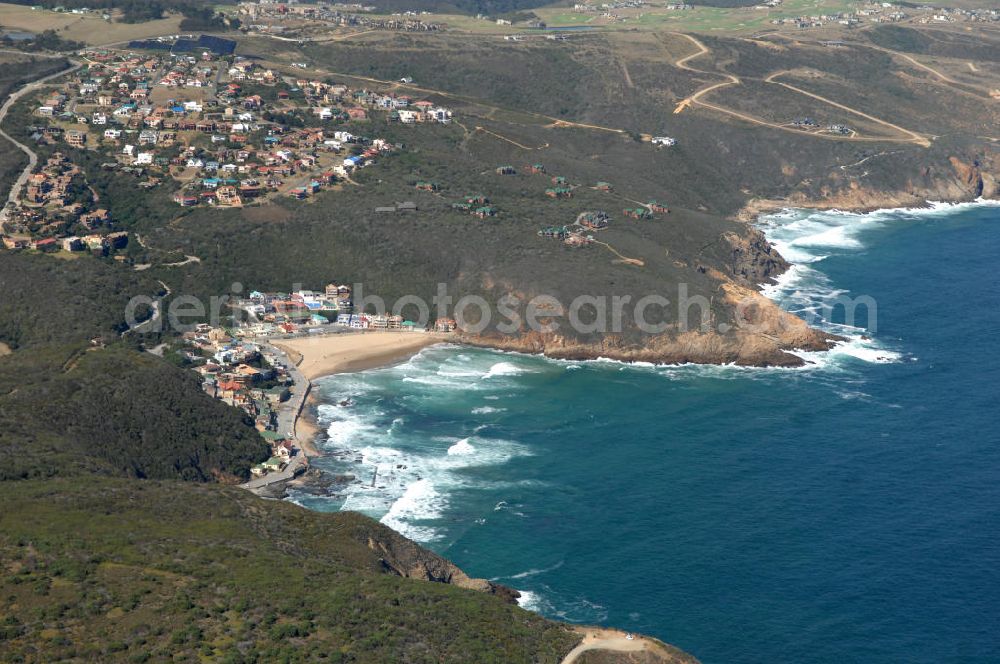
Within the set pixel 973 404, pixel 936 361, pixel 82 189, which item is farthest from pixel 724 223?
pixel 82 189

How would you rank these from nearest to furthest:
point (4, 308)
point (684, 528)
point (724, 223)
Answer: point (684, 528), point (4, 308), point (724, 223)

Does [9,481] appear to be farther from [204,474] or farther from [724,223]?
[724,223]

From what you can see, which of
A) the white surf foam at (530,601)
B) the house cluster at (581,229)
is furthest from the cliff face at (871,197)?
the white surf foam at (530,601)

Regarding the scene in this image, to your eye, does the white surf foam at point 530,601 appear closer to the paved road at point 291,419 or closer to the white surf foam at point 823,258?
the paved road at point 291,419

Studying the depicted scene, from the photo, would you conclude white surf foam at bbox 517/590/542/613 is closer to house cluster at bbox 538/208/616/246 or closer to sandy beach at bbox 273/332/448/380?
sandy beach at bbox 273/332/448/380

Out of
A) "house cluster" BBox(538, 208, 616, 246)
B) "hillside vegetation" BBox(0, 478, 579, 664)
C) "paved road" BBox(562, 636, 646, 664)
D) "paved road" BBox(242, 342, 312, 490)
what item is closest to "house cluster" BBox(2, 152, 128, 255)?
"paved road" BBox(242, 342, 312, 490)
